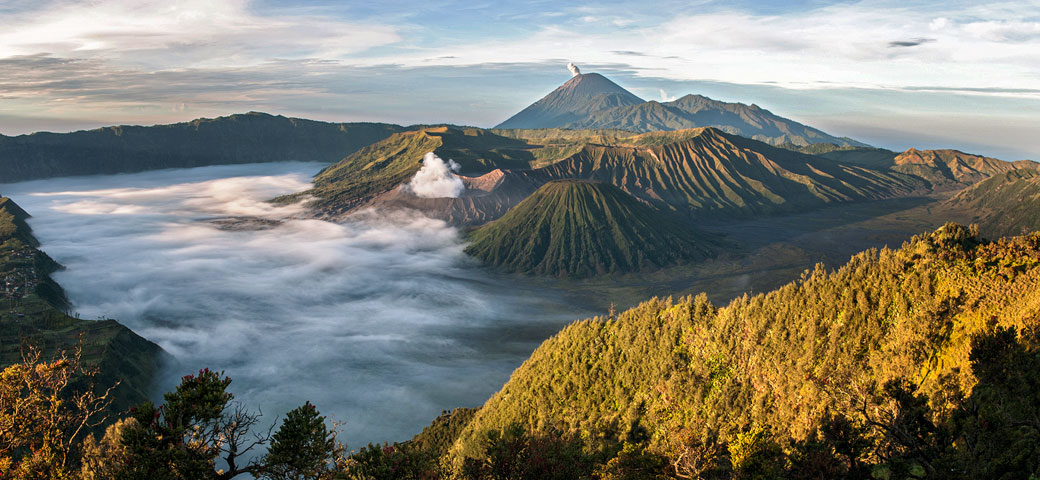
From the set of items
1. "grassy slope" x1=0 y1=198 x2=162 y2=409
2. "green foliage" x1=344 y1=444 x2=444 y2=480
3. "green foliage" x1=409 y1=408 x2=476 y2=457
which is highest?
"green foliage" x1=344 y1=444 x2=444 y2=480

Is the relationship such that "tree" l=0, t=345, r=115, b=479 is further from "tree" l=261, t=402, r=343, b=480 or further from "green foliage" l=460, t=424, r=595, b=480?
"green foliage" l=460, t=424, r=595, b=480

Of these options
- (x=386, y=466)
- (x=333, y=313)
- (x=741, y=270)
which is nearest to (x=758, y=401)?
(x=386, y=466)

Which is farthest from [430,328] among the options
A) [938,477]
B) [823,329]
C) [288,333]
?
[938,477]

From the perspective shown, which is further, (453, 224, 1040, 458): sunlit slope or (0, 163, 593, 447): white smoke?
(0, 163, 593, 447): white smoke

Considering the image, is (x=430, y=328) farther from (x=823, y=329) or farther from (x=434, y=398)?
(x=823, y=329)

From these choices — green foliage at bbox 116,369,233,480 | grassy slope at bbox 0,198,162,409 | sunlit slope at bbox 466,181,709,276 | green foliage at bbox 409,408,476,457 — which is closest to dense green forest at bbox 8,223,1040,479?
green foliage at bbox 116,369,233,480

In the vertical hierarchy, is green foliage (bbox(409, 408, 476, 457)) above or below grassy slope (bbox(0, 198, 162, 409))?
below
